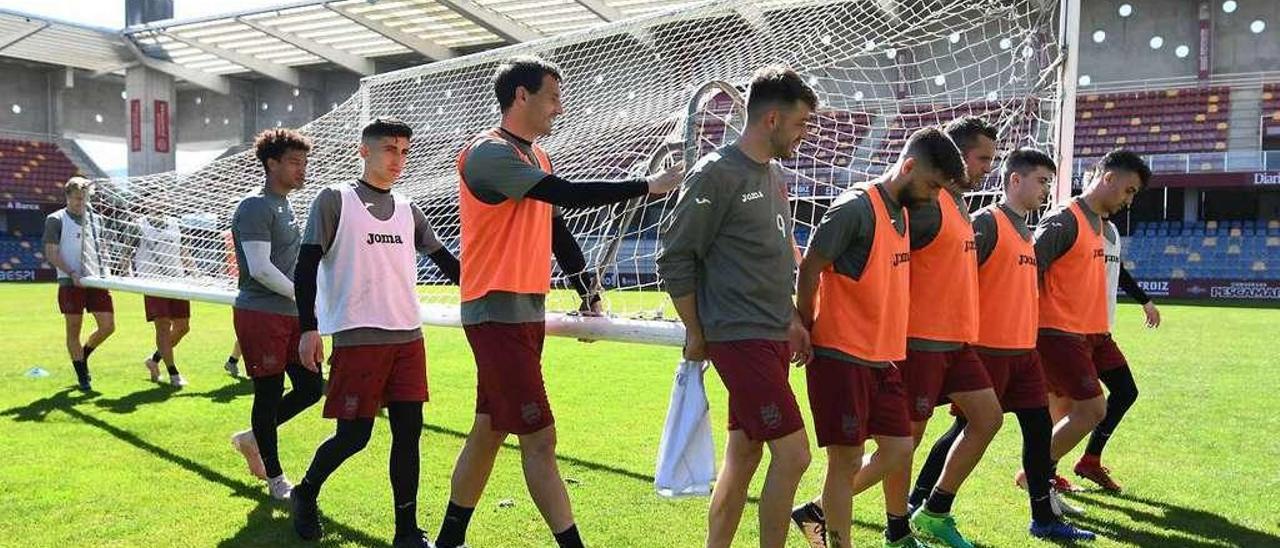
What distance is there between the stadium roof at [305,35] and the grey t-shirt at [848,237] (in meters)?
26.0

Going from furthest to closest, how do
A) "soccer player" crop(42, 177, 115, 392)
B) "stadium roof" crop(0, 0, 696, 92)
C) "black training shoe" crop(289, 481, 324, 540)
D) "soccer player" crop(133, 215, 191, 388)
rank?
"stadium roof" crop(0, 0, 696, 92)
"soccer player" crop(133, 215, 191, 388)
"soccer player" crop(42, 177, 115, 392)
"black training shoe" crop(289, 481, 324, 540)

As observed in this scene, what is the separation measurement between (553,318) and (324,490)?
148 cm

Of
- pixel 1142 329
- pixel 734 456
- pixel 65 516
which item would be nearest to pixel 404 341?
pixel 734 456

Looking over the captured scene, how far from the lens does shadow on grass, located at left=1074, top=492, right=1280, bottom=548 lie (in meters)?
4.43

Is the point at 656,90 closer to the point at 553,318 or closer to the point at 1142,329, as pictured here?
the point at 553,318

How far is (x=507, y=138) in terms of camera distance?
3623 mm

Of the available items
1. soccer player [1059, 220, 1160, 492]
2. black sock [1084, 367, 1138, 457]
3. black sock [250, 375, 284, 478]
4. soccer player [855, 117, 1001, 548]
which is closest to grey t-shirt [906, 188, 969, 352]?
soccer player [855, 117, 1001, 548]

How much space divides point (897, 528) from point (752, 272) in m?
1.50

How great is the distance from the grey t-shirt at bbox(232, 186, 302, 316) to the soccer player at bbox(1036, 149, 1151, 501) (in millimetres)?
→ 3678

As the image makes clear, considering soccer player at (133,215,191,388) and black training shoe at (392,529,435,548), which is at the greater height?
soccer player at (133,215,191,388)

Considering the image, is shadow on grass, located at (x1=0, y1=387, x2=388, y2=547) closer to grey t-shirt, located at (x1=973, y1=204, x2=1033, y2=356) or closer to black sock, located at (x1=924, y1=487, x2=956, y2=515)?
black sock, located at (x1=924, y1=487, x2=956, y2=515)

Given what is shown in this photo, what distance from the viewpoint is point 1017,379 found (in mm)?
4398

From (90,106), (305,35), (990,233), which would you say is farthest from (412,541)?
(90,106)

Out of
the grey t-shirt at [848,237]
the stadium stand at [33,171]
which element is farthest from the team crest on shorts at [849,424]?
the stadium stand at [33,171]
